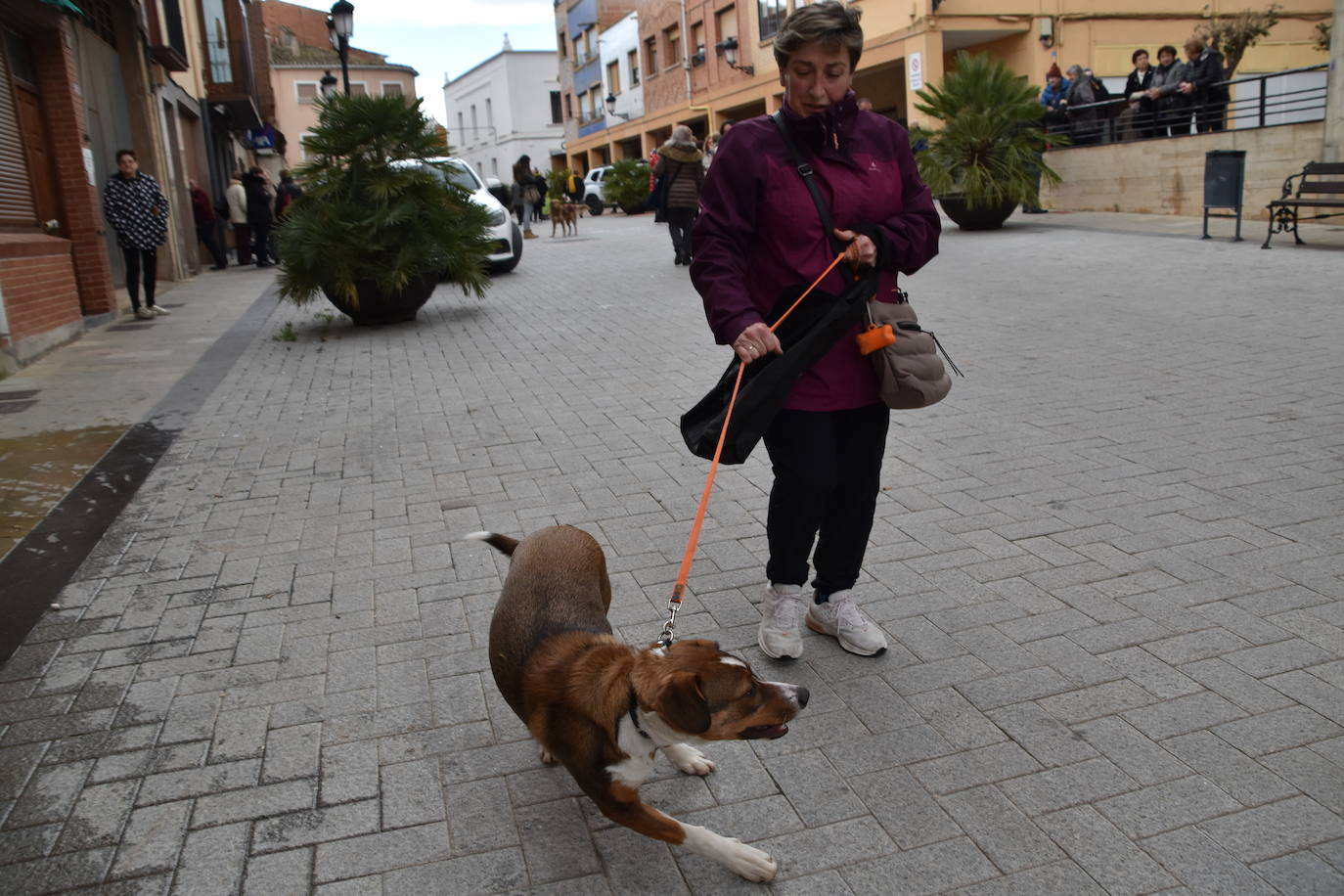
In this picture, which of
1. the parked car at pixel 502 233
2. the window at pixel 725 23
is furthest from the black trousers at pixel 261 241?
the window at pixel 725 23

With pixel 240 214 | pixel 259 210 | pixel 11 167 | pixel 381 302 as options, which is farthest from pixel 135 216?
pixel 240 214

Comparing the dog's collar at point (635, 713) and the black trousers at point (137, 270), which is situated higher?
the black trousers at point (137, 270)

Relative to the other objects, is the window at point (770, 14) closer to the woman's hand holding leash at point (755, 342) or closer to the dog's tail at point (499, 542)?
the woman's hand holding leash at point (755, 342)

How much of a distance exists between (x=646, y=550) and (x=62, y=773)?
2403 mm

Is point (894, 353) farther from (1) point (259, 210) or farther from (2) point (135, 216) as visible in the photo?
(1) point (259, 210)

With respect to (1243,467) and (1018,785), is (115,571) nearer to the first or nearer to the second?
(1018,785)

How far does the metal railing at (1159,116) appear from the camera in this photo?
53.9 feet

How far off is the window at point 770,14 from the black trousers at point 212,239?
19.1 m

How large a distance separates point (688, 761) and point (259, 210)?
65.7 feet

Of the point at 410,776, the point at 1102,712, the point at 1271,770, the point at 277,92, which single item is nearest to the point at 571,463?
the point at 410,776

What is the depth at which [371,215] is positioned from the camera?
10766 mm

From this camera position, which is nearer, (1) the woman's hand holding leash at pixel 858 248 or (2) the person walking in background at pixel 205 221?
(1) the woman's hand holding leash at pixel 858 248

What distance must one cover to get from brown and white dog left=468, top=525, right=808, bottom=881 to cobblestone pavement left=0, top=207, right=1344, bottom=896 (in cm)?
22

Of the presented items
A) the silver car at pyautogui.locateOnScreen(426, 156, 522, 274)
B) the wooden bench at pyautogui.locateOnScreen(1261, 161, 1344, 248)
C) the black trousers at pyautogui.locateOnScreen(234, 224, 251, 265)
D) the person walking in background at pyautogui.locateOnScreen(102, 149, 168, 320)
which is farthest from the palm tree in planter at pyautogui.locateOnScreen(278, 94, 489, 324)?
the black trousers at pyautogui.locateOnScreen(234, 224, 251, 265)
